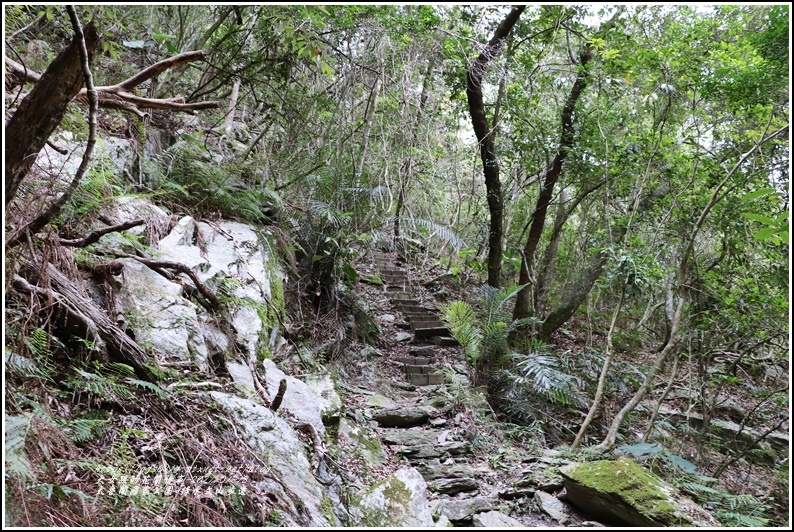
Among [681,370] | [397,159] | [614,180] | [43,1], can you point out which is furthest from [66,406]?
[681,370]

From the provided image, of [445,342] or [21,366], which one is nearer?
[21,366]

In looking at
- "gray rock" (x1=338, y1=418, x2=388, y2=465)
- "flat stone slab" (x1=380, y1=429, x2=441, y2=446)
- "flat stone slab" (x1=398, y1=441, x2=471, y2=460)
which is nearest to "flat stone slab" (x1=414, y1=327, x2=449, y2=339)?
"flat stone slab" (x1=380, y1=429, x2=441, y2=446)

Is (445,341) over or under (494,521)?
over

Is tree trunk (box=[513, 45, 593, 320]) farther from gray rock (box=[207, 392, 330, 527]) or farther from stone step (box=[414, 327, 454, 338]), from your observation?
gray rock (box=[207, 392, 330, 527])

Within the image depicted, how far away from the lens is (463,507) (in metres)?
3.47

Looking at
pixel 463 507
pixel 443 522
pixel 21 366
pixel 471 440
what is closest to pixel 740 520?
pixel 463 507

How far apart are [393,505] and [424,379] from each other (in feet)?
12.5

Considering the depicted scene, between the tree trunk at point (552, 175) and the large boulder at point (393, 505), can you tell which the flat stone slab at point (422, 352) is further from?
the large boulder at point (393, 505)

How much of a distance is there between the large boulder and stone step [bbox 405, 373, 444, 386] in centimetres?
341

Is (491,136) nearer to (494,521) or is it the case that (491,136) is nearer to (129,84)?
(494,521)

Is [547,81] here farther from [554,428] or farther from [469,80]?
[554,428]

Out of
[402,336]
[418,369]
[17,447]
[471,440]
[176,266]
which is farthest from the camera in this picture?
[402,336]

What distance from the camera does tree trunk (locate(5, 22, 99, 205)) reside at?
1.60 meters

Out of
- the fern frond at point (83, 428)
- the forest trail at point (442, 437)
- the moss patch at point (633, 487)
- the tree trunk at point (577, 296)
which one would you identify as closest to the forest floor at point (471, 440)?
the forest trail at point (442, 437)
